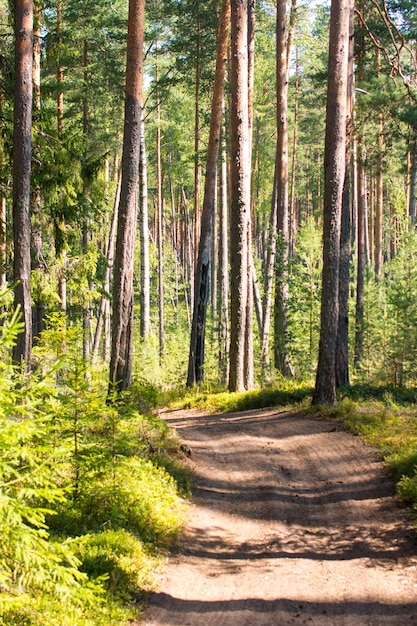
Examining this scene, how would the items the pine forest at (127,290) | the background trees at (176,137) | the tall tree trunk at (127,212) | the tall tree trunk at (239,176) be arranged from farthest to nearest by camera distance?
the tall tree trunk at (239,176) < the background trees at (176,137) < the tall tree trunk at (127,212) < the pine forest at (127,290)

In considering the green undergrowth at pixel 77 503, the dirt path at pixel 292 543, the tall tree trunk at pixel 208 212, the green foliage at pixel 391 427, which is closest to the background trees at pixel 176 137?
the tall tree trunk at pixel 208 212

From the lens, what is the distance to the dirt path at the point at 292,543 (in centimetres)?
549

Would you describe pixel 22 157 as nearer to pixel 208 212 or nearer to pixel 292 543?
pixel 292 543

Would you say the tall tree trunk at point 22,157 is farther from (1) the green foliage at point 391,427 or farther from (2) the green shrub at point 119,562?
(1) the green foliage at point 391,427

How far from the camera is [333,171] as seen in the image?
11992 millimetres

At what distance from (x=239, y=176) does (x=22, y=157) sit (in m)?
6.36

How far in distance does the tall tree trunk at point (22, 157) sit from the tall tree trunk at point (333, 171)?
5.87 meters

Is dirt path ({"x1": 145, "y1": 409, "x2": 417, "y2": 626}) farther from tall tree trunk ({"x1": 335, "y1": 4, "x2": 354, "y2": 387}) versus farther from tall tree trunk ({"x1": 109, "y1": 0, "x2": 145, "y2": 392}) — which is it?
tall tree trunk ({"x1": 335, "y1": 4, "x2": 354, "y2": 387})

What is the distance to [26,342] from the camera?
380 inches

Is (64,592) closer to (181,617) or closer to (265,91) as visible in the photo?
(181,617)

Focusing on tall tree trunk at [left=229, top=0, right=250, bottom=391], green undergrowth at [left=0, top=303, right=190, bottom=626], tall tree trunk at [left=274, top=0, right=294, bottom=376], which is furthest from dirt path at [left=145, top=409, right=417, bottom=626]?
tall tree trunk at [left=274, top=0, right=294, bottom=376]

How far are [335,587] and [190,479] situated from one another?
134 inches

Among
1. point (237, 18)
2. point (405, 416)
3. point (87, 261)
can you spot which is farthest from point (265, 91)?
point (405, 416)

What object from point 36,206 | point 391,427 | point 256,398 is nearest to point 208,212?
point 256,398
